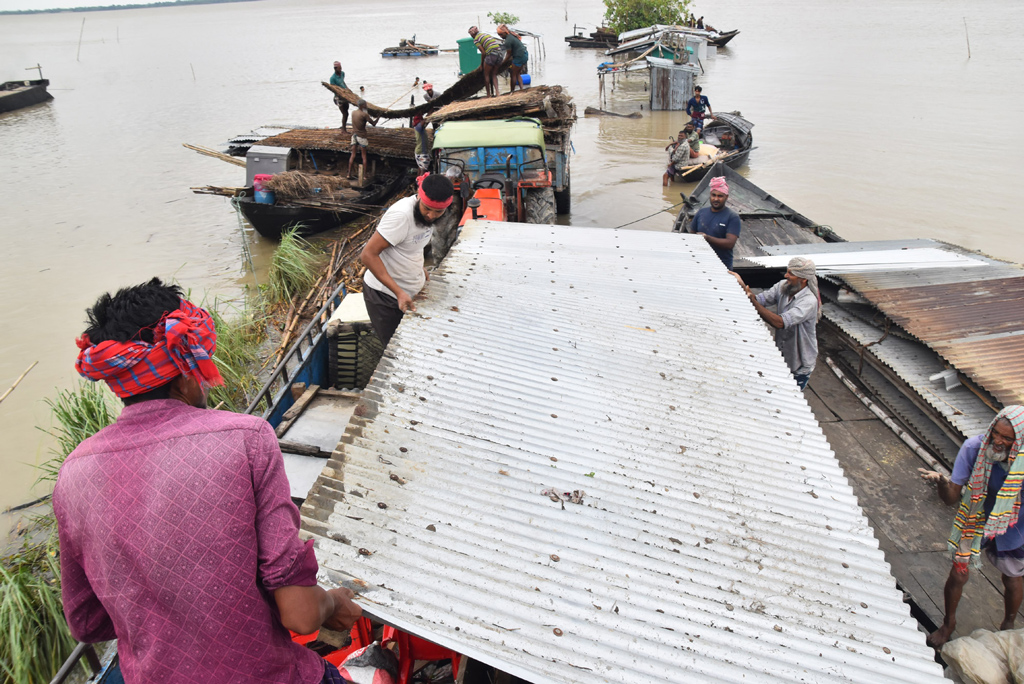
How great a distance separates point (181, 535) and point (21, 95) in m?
42.8

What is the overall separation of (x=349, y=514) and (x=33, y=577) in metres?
3.86

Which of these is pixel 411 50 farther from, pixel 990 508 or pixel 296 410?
pixel 990 508

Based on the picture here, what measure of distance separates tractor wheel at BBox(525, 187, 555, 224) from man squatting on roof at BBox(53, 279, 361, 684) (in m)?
7.31

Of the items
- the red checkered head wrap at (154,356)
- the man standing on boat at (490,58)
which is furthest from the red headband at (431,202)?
the man standing on boat at (490,58)

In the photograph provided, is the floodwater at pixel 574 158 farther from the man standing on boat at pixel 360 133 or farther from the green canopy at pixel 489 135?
the green canopy at pixel 489 135

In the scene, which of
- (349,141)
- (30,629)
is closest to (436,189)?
(30,629)

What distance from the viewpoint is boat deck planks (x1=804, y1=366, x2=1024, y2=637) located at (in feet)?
12.5

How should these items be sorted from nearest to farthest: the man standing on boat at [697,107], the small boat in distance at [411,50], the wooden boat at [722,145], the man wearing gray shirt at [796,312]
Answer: the man wearing gray shirt at [796,312] < the wooden boat at [722,145] < the man standing on boat at [697,107] < the small boat in distance at [411,50]

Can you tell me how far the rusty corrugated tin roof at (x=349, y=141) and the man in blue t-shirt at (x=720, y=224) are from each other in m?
8.63

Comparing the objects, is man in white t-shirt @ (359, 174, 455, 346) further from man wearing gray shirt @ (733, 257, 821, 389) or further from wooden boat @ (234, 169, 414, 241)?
wooden boat @ (234, 169, 414, 241)

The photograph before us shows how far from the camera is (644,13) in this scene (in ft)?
126

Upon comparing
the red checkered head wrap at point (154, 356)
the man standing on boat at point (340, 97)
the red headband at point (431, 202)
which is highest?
the man standing on boat at point (340, 97)

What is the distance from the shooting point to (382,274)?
12.9 feet

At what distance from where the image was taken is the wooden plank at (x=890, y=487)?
431 cm
